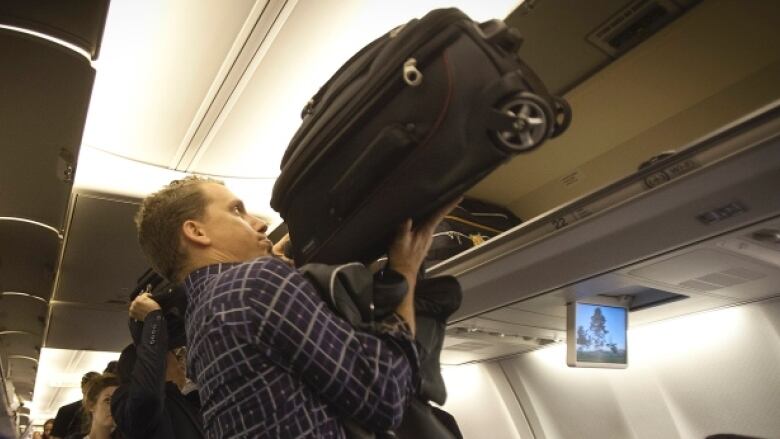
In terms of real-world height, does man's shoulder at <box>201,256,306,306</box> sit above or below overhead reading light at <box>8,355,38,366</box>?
below

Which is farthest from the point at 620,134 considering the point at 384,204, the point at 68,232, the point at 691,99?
the point at 68,232

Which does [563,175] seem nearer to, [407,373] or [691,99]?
[691,99]

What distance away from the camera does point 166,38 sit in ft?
8.82

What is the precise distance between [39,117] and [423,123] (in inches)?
100

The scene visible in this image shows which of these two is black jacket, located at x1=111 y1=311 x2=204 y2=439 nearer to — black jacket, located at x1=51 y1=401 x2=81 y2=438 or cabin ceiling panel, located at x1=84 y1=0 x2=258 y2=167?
cabin ceiling panel, located at x1=84 y1=0 x2=258 y2=167

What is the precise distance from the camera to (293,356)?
1157 mm

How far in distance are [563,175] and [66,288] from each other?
198 inches

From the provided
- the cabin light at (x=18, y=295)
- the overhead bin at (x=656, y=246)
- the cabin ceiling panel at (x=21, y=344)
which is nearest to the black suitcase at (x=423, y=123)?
the overhead bin at (x=656, y=246)

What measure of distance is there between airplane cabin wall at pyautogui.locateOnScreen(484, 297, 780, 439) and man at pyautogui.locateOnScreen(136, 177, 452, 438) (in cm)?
408

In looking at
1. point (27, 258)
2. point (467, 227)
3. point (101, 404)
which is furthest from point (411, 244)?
point (27, 258)

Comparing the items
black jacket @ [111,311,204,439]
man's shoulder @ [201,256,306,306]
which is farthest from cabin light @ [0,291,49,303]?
man's shoulder @ [201,256,306,306]

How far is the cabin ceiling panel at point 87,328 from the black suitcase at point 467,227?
4459mm

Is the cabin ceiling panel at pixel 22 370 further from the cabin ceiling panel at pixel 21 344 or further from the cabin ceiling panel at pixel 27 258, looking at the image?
the cabin ceiling panel at pixel 27 258

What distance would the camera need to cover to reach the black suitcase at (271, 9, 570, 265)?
116 centimetres
